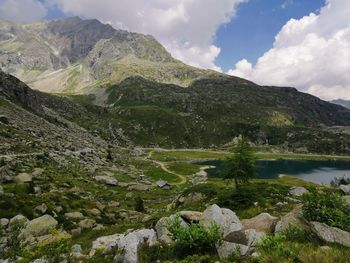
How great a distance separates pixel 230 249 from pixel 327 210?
218 inches

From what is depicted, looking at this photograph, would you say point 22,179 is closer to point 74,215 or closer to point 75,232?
point 74,215

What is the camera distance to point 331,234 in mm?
15289

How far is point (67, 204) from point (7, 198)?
7.56m

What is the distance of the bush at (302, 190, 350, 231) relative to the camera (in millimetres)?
16266

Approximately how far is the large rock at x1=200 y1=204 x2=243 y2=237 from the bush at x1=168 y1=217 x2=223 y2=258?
873 mm

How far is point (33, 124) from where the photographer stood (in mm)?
112812

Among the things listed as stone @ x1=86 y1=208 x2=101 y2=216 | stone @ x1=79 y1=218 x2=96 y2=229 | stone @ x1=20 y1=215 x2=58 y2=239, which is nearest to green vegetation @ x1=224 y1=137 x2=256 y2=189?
stone @ x1=86 y1=208 x2=101 y2=216

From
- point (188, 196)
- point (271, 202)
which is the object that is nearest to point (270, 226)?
point (271, 202)

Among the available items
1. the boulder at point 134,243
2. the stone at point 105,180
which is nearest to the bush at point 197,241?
the boulder at point 134,243

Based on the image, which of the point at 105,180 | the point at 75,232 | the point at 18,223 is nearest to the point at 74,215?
the point at 75,232

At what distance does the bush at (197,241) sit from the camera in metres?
15.0

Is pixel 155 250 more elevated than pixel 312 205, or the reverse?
pixel 312 205

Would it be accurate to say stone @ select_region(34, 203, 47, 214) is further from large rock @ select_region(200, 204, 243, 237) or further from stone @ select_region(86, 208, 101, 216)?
large rock @ select_region(200, 204, 243, 237)

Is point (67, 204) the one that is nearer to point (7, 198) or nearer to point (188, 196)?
point (7, 198)
